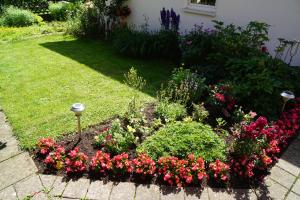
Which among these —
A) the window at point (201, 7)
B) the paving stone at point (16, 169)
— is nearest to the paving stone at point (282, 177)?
the paving stone at point (16, 169)

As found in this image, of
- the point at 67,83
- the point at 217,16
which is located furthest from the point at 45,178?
the point at 217,16

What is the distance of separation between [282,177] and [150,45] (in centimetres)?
510

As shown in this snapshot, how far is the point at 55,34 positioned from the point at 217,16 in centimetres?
660

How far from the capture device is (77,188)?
10.6 ft

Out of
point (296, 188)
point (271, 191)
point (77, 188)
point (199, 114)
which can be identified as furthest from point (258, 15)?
point (77, 188)

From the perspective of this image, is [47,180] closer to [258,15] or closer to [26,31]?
[258,15]

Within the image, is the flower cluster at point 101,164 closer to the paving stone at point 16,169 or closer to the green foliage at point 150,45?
the paving stone at point 16,169

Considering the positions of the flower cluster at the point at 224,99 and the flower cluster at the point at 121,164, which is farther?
the flower cluster at the point at 224,99

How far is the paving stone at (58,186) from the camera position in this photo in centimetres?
313

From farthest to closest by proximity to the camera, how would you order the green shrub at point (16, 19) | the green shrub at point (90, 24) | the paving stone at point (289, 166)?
the green shrub at point (16, 19), the green shrub at point (90, 24), the paving stone at point (289, 166)

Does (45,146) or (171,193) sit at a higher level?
(45,146)

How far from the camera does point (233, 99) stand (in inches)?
187

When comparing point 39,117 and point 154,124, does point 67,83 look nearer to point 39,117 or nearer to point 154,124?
point 39,117

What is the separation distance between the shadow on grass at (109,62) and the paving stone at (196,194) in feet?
8.48
